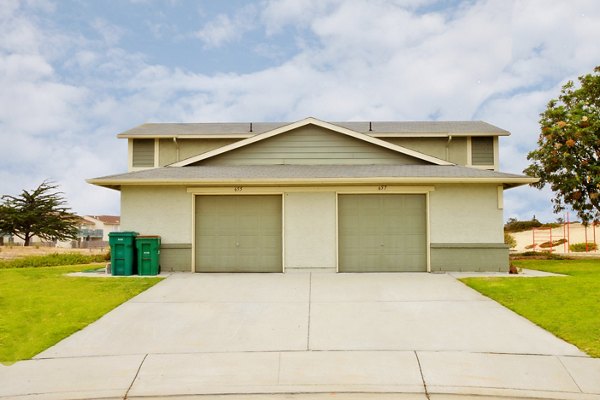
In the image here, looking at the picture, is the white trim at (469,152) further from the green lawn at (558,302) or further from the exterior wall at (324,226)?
the green lawn at (558,302)

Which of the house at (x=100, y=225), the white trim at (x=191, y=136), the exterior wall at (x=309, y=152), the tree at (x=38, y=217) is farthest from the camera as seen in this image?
the house at (x=100, y=225)

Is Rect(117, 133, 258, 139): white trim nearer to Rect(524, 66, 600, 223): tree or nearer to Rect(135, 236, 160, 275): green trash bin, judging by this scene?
Rect(135, 236, 160, 275): green trash bin

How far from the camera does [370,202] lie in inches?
578

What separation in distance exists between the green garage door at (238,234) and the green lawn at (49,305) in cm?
219

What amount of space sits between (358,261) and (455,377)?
8.29m

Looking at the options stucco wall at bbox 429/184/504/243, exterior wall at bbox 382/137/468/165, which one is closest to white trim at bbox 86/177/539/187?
stucco wall at bbox 429/184/504/243

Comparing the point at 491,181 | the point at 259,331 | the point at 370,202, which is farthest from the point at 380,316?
the point at 491,181

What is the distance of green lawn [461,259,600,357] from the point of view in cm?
784

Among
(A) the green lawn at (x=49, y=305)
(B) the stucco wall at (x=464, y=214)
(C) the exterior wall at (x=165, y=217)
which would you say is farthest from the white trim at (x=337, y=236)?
(A) the green lawn at (x=49, y=305)

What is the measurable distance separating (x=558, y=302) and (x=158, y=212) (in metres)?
10.8

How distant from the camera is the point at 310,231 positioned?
14.5 meters

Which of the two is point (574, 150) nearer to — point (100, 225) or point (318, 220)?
point (318, 220)

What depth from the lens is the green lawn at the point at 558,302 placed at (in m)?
7.84

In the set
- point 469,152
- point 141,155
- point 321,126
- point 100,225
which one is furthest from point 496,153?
point 100,225
